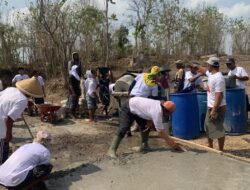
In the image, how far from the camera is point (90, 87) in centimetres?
1212

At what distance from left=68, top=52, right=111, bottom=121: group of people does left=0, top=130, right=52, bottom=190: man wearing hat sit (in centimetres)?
623

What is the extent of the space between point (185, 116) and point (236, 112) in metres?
1.17

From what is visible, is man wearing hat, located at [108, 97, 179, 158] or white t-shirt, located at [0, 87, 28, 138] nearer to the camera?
white t-shirt, located at [0, 87, 28, 138]

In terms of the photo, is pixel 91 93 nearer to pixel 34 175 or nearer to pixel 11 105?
pixel 11 105

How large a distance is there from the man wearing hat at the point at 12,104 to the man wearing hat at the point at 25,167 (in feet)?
1.25

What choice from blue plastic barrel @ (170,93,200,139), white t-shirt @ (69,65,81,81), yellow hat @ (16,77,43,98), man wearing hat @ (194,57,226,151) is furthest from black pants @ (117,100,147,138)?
white t-shirt @ (69,65,81,81)

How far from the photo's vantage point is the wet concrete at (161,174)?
243 inches

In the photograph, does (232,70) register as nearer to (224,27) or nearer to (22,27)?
(22,27)

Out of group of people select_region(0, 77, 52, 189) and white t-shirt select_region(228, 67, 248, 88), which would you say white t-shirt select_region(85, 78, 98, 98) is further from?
group of people select_region(0, 77, 52, 189)

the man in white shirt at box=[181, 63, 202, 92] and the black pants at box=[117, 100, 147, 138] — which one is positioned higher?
the man in white shirt at box=[181, 63, 202, 92]

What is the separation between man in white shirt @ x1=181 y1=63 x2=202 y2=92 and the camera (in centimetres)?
1045

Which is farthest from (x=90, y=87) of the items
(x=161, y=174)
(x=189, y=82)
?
(x=161, y=174)

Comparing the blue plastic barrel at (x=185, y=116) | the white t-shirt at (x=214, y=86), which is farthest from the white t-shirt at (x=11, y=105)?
the blue plastic barrel at (x=185, y=116)

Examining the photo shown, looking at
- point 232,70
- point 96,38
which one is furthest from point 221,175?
point 96,38
